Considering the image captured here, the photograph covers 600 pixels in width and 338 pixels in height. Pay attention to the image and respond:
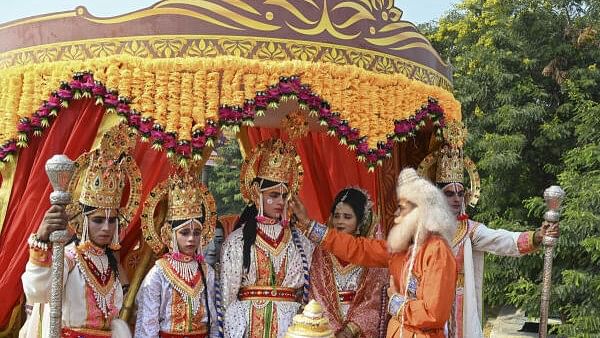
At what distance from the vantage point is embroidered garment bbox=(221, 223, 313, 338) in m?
4.70

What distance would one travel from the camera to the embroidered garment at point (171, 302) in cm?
439

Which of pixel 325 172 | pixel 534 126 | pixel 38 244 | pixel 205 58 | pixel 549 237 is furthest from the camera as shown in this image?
pixel 534 126

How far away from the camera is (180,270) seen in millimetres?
4520

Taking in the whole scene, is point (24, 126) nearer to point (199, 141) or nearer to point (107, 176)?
point (107, 176)

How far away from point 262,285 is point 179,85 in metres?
1.60

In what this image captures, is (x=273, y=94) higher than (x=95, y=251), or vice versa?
(x=273, y=94)

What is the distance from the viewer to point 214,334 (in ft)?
15.1

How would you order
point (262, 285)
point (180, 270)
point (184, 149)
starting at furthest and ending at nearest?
point (262, 285), point (180, 270), point (184, 149)

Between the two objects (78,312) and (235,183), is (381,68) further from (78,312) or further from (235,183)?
(235,183)

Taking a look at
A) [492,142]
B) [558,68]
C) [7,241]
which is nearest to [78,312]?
[7,241]

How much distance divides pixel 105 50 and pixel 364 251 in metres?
2.40

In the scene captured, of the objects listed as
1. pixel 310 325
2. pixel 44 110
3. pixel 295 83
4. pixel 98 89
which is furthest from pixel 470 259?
pixel 44 110

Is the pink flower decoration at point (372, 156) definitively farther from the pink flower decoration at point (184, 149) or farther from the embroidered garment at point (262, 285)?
the pink flower decoration at point (184, 149)

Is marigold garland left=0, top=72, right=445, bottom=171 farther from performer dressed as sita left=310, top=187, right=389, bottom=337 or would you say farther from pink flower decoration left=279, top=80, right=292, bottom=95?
performer dressed as sita left=310, top=187, right=389, bottom=337
